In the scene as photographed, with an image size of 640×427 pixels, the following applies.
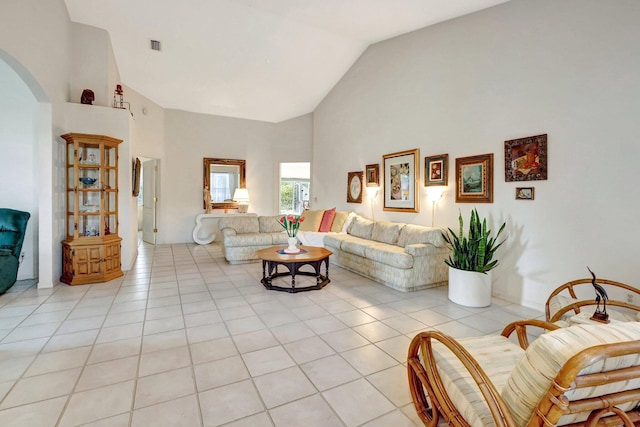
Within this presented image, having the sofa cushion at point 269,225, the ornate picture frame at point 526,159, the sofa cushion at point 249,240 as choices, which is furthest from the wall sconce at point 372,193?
the ornate picture frame at point 526,159

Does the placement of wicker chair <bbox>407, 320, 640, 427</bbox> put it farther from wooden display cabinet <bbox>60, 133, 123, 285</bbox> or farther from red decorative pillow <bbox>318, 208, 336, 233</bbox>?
red decorative pillow <bbox>318, 208, 336, 233</bbox>

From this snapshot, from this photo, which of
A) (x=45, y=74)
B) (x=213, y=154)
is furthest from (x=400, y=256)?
(x=213, y=154)

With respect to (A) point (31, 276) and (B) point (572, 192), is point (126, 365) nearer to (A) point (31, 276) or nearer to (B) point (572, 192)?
(A) point (31, 276)

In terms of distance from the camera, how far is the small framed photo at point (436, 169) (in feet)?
14.6

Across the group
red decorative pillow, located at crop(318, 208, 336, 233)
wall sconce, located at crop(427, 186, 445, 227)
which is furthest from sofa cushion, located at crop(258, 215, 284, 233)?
wall sconce, located at crop(427, 186, 445, 227)

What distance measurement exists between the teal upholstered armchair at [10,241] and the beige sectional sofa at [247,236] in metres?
2.66

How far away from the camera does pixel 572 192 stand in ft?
10.2

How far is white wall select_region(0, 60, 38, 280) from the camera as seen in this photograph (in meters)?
4.07

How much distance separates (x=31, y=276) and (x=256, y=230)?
3401 mm

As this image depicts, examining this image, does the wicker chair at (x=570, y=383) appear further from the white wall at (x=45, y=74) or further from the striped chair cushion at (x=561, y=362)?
the white wall at (x=45, y=74)

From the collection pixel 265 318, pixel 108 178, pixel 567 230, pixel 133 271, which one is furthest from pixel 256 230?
pixel 567 230

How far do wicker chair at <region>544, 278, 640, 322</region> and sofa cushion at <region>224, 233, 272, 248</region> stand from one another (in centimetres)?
430

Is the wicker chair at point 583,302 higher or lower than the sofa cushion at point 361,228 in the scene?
lower

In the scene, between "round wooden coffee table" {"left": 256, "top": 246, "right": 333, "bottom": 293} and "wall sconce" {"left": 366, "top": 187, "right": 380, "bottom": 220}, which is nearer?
"round wooden coffee table" {"left": 256, "top": 246, "right": 333, "bottom": 293}
